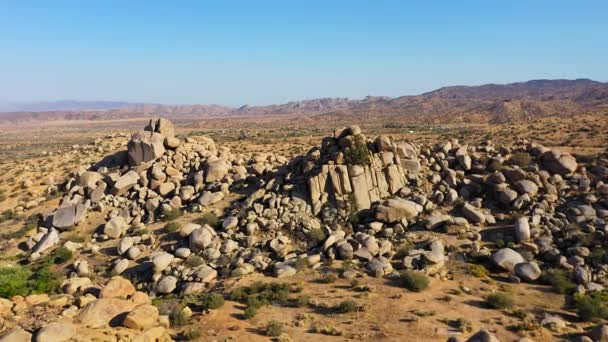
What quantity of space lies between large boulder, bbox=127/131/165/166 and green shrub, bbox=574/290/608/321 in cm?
2800

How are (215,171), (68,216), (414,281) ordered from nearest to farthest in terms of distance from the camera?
1. (414,281)
2. (68,216)
3. (215,171)

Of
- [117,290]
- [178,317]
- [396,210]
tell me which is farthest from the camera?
[396,210]

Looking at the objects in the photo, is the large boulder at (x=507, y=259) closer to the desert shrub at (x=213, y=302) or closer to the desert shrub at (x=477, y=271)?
the desert shrub at (x=477, y=271)

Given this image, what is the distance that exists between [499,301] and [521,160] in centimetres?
1510

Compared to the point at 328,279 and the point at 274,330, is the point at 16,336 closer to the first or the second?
the point at 274,330

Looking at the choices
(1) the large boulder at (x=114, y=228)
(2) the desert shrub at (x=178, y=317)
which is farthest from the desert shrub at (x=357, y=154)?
(1) the large boulder at (x=114, y=228)

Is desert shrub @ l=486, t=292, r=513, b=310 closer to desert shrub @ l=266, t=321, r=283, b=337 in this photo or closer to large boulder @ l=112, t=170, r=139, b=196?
desert shrub @ l=266, t=321, r=283, b=337

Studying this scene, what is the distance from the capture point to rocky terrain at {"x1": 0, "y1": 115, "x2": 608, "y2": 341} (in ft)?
49.7

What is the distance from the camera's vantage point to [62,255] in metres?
23.3

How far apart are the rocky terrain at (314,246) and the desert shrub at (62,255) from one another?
61mm

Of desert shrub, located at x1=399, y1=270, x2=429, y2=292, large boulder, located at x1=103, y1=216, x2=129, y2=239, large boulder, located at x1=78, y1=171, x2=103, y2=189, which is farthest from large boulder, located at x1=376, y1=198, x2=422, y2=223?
large boulder, located at x1=78, y1=171, x2=103, y2=189

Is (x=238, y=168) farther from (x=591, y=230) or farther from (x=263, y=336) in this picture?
(x=591, y=230)

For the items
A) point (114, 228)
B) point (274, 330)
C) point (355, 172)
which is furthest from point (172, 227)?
point (274, 330)

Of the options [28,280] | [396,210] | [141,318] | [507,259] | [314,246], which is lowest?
[28,280]
